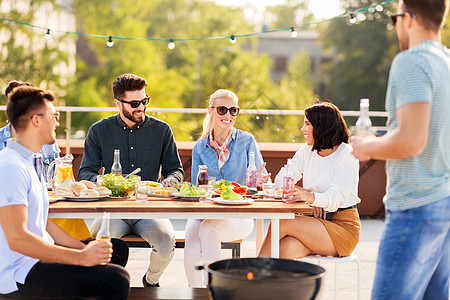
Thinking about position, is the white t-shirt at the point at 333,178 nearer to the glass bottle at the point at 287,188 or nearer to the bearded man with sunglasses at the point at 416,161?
the glass bottle at the point at 287,188

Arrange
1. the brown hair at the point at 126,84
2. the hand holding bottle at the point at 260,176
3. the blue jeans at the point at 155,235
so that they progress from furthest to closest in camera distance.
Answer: the brown hair at the point at 126,84 < the hand holding bottle at the point at 260,176 < the blue jeans at the point at 155,235

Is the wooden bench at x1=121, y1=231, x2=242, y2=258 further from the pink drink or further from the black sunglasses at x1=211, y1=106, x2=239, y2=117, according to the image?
the black sunglasses at x1=211, y1=106, x2=239, y2=117

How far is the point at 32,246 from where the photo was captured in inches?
96.6

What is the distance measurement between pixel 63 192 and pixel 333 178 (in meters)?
1.44

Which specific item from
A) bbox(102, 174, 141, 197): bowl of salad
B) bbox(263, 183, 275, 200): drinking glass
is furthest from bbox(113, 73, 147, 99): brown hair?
bbox(263, 183, 275, 200): drinking glass

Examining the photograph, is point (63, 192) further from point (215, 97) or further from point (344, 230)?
point (344, 230)

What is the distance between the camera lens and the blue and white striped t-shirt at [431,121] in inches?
84.0

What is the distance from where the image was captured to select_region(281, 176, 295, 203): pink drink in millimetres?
3283

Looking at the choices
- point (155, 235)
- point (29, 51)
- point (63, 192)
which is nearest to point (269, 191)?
point (155, 235)

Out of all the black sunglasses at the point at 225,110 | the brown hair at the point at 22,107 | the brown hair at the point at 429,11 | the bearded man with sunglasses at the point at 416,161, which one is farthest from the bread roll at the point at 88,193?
the brown hair at the point at 429,11

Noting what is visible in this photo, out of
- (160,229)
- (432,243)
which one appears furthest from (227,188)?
(432,243)

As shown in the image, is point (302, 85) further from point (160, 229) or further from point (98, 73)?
point (160, 229)

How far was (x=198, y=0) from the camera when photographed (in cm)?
4128

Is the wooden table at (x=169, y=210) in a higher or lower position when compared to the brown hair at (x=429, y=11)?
lower
